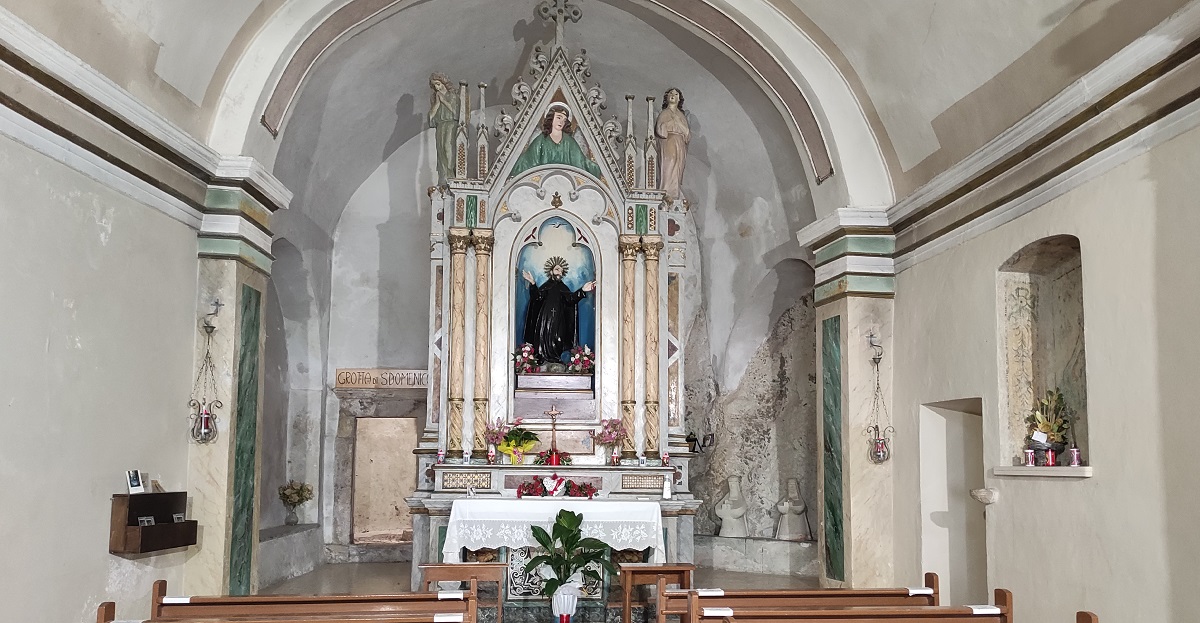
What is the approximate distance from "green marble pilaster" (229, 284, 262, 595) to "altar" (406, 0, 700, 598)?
5.57ft

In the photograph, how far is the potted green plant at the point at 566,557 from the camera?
8109 millimetres

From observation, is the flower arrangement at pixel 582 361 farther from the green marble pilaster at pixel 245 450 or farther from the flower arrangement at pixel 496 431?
the green marble pilaster at pixel 245 450

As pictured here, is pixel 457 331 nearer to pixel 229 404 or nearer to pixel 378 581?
pixel 229 404

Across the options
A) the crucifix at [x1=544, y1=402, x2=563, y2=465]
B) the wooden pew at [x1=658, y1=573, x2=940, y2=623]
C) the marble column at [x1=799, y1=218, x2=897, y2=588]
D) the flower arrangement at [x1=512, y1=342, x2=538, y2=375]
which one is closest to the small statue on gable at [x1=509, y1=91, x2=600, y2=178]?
the flower arrangement at [x1=512, y1=342, x2=538, y2=375]

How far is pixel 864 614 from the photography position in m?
5.63

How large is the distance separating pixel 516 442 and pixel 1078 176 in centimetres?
564

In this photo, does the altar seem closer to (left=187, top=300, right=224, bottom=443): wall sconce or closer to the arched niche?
(left=187, top=300, right=224, bottom=443): wall sconce

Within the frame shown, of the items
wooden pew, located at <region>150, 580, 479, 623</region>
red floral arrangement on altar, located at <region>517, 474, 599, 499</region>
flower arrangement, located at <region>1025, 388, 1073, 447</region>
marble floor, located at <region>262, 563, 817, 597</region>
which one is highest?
flower arrangement, located at <region>1025, 388, 1073, 447</region>

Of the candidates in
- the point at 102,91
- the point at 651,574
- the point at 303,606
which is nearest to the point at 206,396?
the point at 102,91

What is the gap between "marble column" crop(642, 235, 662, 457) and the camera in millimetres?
10422

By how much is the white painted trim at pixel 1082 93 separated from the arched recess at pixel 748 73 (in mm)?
1111

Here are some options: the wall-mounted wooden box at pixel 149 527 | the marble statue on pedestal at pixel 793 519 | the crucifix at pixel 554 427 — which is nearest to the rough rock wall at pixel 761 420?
the marble statue on pedestal at pixel 793 519

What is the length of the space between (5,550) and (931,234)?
718 centimetres

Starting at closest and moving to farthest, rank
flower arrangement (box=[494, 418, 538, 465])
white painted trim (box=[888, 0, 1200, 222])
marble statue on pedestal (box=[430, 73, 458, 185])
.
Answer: white painted trim (box=[888, 0, 1200, 222])
flower arrangement (box=[494, 418, 538, 465])
marble statue on pedestal (box=[430, 73, 458, 185])
